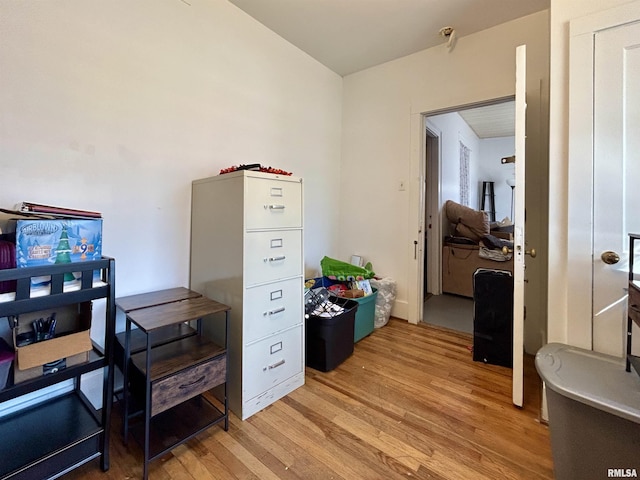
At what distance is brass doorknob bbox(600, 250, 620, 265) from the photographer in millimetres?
1331

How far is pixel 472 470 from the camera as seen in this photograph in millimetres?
1242

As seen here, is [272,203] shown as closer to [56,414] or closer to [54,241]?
[54,241]

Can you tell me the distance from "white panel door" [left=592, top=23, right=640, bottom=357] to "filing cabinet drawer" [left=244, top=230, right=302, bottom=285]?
1.55 meters

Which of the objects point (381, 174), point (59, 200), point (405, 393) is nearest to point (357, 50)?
point (381, 174)

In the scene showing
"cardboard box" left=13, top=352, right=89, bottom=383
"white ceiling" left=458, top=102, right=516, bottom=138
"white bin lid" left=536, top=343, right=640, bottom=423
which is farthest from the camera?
"white ceiling" left=458, top=102, right=516, bottom=138

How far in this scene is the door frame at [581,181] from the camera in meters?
1.39

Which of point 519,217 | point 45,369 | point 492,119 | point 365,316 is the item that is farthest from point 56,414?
point 492,119

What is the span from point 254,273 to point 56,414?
3.47 ft

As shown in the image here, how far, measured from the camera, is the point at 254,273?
5.16 ft

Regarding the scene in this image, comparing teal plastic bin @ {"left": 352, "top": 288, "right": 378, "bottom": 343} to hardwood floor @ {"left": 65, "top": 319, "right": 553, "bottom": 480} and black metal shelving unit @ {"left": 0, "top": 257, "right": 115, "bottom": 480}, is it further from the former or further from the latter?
black metal shelving unit @ {"left": 0, "top": 257, "right": 115, "bottom": 480}

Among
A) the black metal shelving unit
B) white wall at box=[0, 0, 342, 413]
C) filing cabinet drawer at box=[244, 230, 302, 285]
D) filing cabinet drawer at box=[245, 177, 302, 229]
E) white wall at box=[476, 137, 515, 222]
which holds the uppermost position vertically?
white wall at box=[476, 137, 515, 222]

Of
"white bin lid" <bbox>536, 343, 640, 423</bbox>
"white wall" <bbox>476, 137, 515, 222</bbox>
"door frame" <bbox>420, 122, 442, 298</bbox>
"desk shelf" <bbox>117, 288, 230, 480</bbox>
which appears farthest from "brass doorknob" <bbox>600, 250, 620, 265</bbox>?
"white wall" <bbox>476, 137, 515, 222</bbox>

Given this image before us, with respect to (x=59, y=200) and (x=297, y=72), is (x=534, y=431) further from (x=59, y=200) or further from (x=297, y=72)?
(x=297, y=72)

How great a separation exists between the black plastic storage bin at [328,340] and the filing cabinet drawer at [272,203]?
0.73m
